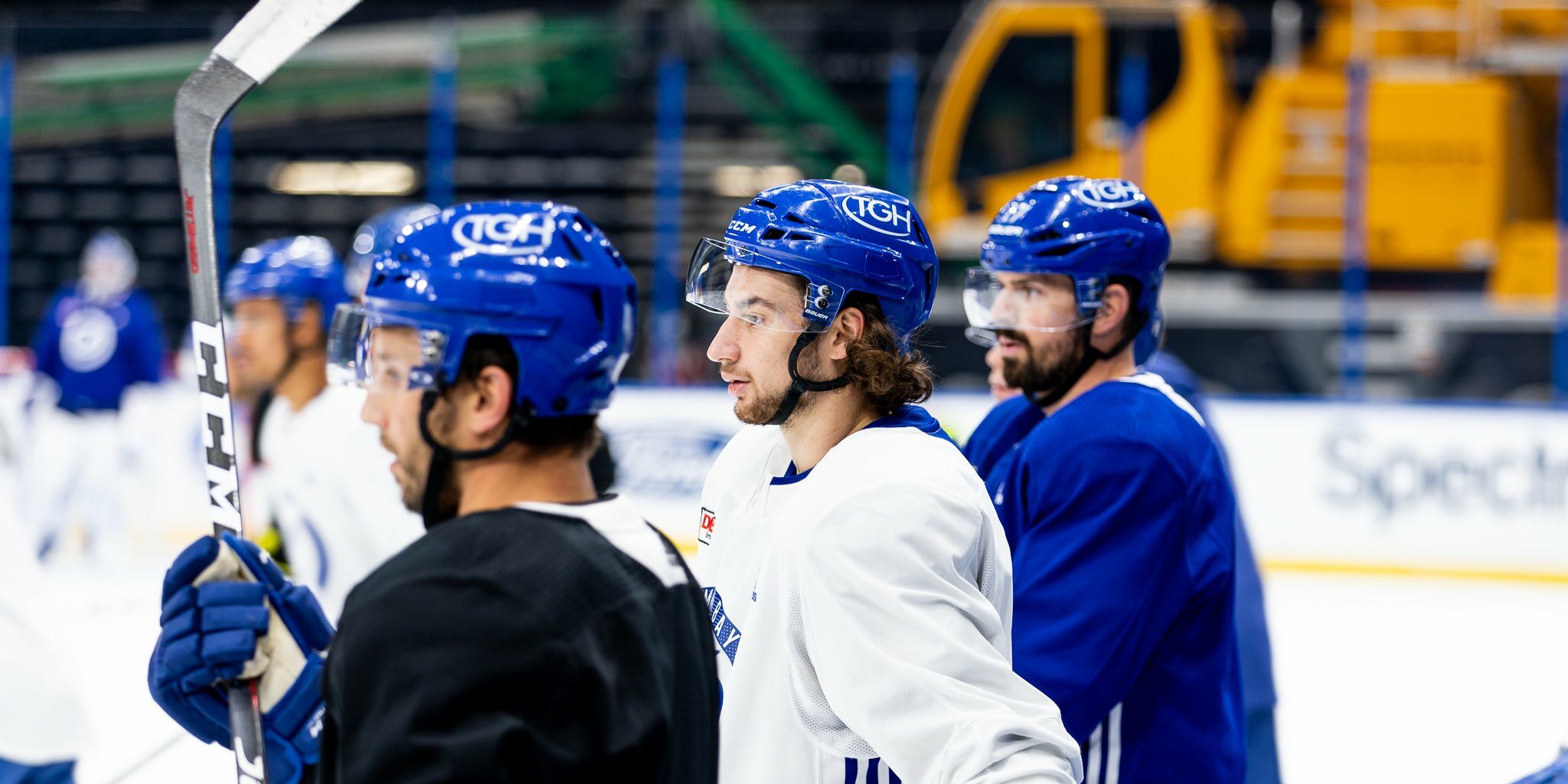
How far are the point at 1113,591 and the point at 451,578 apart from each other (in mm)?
1170

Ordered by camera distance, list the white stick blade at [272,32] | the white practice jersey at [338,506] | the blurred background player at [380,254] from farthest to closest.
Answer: the white practice jersey at [338,506]
the blurred background player at [380,254]
the white stick blade at [272,32]

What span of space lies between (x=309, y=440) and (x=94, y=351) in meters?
6.25

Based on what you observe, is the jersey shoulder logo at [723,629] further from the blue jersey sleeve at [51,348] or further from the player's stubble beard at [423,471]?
the blue jersey sleeve at [51,348]

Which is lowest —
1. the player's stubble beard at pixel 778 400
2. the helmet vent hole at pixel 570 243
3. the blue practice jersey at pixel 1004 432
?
the blue practice jersey at pixel 1004 432

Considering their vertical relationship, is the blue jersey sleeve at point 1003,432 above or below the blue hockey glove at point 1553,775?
above

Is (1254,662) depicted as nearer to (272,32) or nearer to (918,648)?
(918,648)

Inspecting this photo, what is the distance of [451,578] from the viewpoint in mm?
1300

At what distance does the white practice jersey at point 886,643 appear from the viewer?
167cm

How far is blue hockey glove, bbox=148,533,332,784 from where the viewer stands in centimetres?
156

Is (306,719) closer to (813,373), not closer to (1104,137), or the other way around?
(813,373)

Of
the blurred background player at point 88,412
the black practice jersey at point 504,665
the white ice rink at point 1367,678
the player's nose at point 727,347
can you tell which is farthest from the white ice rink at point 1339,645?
the black practice jersey at point 504,665

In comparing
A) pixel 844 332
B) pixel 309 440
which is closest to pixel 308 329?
pixel 309 440

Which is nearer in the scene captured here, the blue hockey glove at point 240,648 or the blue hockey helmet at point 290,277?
the blue hockey glove at point 240,648

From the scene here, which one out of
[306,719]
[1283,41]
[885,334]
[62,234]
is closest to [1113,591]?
[885,334]
